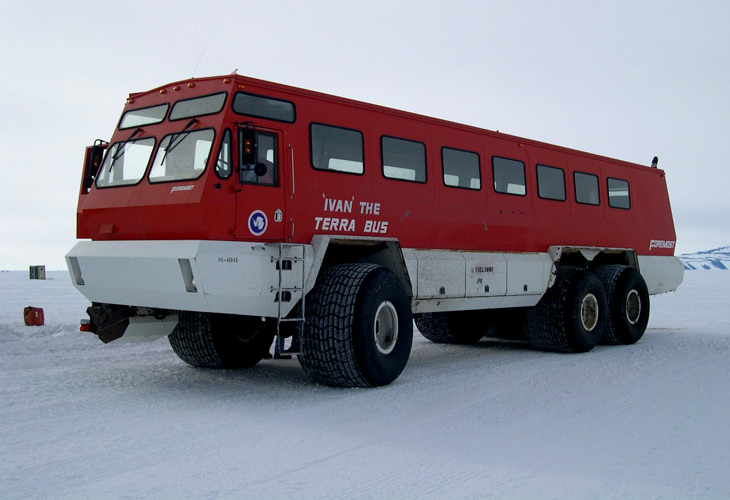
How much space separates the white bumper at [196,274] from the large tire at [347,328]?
1.15 ft

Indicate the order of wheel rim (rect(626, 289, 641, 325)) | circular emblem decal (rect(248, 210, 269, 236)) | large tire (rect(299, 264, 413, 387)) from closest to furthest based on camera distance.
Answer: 1. circular emblem decal (rect(248, 210, 269, 236))
2. large tire (rect(299, 264, 413, 387))
3. wheel rim (rect(626, 289, 641, 325))

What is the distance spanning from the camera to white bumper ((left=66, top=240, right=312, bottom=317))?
22.8 feet

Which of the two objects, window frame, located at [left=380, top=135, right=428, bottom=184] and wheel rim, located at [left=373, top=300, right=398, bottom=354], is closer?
Result: wheel rim, located at [left=373, top=300, right=398, bottom=354]

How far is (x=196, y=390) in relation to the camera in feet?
25.5

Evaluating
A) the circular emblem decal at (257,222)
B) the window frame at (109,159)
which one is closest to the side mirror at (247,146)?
the circular emblem decal at (257,222)

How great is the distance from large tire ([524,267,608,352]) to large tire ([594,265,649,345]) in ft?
2.49

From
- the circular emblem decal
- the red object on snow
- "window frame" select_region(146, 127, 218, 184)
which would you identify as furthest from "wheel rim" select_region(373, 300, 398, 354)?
the red object on snow

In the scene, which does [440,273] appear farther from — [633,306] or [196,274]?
[633,306]

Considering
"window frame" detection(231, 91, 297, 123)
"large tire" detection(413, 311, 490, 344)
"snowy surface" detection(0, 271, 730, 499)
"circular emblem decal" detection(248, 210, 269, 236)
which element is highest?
"window frame" detection(231, 91, 297, 123)

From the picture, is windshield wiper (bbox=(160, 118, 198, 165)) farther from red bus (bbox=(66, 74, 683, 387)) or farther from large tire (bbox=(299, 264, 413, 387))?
large tire (bbox=(299, 264, 413, 387))

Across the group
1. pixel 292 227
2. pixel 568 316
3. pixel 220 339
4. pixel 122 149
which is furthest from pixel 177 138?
pixel 568 316

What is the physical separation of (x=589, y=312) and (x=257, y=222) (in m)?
6.46

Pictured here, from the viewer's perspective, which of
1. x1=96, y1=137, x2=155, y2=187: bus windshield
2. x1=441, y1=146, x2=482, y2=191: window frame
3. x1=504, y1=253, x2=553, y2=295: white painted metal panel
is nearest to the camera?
x1=96, y1=137, x2=155, y2=187: bus windshield

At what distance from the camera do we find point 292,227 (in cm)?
762
